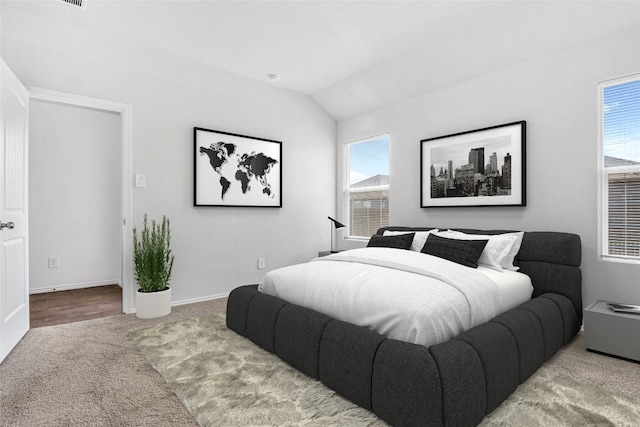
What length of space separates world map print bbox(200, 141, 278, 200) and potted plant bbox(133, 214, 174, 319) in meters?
0.89

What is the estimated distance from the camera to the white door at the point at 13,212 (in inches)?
90.3

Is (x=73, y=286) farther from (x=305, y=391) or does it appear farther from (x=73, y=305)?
(x=305, y=391)

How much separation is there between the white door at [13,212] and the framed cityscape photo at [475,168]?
143 inches

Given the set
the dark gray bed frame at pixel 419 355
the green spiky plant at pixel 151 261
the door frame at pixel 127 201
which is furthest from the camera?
the door frame at pixel 127 201

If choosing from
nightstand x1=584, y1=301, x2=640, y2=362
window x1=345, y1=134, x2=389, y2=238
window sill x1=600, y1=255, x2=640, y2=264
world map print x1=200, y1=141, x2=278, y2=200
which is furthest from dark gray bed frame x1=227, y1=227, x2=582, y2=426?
window x1=345, y1=134, x2=389, y2=238

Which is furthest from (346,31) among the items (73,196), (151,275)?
(73,196)

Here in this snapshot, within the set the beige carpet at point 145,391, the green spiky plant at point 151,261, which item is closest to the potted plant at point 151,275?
the green spiky plant at point 151,261

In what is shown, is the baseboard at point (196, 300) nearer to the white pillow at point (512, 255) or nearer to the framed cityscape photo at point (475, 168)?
the framed cityscape photo at point (475, 168)

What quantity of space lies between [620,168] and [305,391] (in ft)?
9.31

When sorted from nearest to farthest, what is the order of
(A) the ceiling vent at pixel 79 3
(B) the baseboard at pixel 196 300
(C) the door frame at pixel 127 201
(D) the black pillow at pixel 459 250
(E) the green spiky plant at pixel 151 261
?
(A) the ceiling vent at pixel 79 3
(D) the black pillow at pixel 459 250
(E) the green spiky plant at pixel 151 261
(C) the door frame at pixel 127 201
(B) the baseboard at pixel 196 300

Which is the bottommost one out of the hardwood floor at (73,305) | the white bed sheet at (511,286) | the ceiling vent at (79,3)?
the hardwood floor at (73,305)

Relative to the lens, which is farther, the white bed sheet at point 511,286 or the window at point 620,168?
the window at point 620,168

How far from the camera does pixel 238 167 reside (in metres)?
4.07

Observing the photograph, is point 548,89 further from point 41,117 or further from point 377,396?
point 41,117
